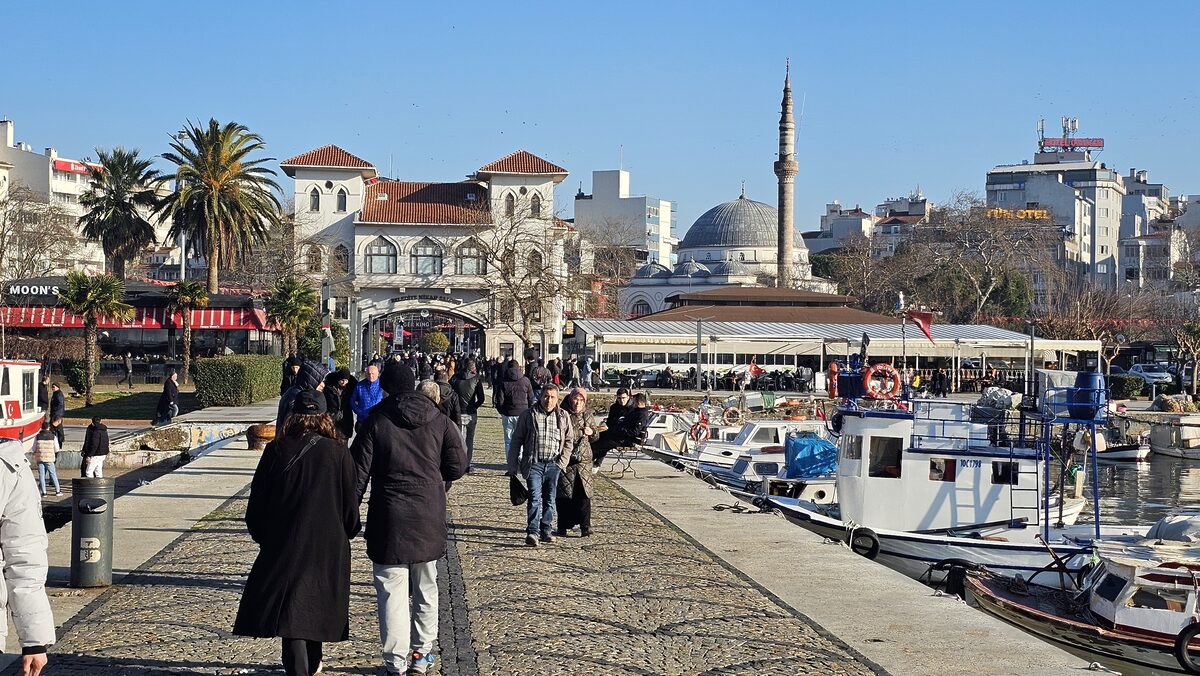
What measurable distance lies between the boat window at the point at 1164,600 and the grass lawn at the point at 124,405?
3250 cm

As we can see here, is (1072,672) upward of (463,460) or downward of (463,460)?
downward

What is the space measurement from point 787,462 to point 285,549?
22811 millimetres

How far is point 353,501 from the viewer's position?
7.30m

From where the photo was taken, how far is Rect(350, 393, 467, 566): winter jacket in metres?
7.95

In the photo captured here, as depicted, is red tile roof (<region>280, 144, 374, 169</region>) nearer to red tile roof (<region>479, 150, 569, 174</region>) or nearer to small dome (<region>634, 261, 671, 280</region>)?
red tile roof (<region>479, 150, 569, 174</region>)

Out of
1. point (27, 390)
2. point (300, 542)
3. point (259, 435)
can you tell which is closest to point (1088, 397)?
point (259, 435)

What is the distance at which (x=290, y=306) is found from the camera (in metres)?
53.4

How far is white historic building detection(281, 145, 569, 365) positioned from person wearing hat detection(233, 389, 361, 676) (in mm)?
68921

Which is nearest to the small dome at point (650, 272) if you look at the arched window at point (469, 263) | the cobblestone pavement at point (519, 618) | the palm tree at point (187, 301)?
the arched window at point (469, 263)

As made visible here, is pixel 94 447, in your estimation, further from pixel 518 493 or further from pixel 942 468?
pixel 942 468

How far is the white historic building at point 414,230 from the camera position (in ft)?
255

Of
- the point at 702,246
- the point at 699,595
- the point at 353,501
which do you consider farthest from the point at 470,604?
the point at 702,246

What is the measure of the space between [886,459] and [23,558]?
17.3 m

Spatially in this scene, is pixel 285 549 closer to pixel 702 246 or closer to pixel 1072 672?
pixel 1072 672
